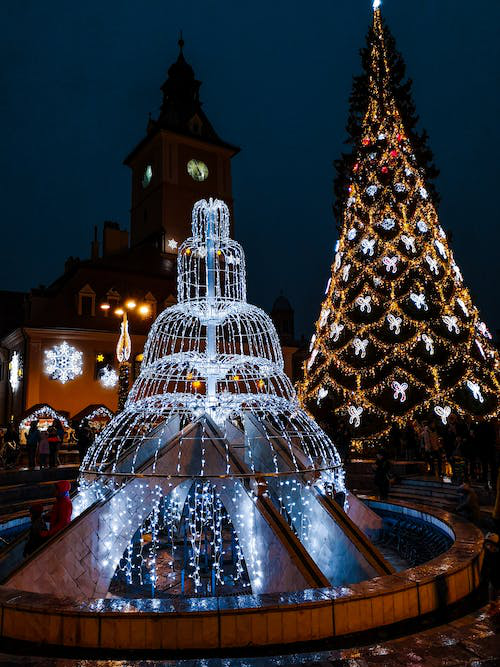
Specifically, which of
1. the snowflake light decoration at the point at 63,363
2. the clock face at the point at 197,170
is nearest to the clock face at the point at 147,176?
the clock face at the point at 197,170

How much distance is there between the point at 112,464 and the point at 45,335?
Result: 25232mm

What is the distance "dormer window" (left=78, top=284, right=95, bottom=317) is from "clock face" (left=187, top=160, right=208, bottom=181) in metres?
18.3

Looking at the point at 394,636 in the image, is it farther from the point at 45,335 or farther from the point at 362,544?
the point at 45,335

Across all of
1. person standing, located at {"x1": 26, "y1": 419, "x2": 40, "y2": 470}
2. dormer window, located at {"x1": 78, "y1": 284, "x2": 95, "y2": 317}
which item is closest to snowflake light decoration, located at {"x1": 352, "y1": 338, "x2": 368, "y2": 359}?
person standing, located at {"x1": 26, "y1": 419, "x2": 40, "y2": 470}

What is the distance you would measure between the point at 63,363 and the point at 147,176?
2355 cm

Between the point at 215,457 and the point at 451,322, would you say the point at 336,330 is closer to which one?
the point at 451,322

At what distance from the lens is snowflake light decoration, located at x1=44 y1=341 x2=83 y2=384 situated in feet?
104

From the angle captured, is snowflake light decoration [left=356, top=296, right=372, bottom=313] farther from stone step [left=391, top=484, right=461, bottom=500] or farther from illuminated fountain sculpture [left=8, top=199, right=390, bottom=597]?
illuminated fountain sculpture [left=8, top=199, right=390, bottom=597]

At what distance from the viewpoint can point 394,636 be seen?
4812 millimetres

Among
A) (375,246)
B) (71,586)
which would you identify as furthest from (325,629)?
(375,246)

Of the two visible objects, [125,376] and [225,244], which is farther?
[125,376]

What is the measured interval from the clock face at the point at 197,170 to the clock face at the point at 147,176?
11.5ft

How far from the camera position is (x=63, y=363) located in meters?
31.9

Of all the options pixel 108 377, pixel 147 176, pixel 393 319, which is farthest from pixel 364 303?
pixel 147 176
